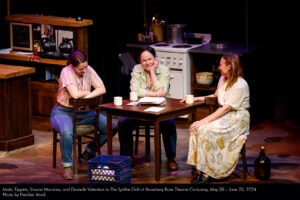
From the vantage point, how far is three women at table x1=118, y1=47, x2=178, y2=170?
645cm

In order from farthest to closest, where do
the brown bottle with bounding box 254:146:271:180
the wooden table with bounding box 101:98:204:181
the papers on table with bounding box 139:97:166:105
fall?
the papers on table with bounding box 139:97:166:105, the brown bottle with bounding box 254:146:271:180, the wooden table with bounding box 101:98:204:181

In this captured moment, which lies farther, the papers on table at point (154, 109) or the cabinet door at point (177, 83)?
the cabinet door at point (177, 83)

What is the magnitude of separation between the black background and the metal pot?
31 cm

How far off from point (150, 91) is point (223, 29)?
2385mm

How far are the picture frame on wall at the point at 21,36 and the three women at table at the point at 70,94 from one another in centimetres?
208

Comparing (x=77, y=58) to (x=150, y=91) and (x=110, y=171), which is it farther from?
(x=110, y=171)

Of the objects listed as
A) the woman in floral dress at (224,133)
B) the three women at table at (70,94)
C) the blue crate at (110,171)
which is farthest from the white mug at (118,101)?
the woman in floral dress at (224,133)

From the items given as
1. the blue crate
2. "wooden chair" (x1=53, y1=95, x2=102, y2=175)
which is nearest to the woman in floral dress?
the blue crate

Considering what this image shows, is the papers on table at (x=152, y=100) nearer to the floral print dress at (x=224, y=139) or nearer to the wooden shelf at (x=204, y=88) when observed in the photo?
the floral print dress at (x=224, y=139)

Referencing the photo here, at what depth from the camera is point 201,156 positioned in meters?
5.92

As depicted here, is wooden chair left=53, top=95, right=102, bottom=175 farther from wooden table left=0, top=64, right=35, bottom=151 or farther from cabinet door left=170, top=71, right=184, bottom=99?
cabinet door left=170, top=71, right=184, bottom=99

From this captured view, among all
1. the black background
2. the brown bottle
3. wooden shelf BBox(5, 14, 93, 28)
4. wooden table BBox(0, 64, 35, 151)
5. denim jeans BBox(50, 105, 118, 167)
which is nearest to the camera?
the brown bottle

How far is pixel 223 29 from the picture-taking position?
852cm

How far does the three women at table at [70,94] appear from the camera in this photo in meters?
6.25
